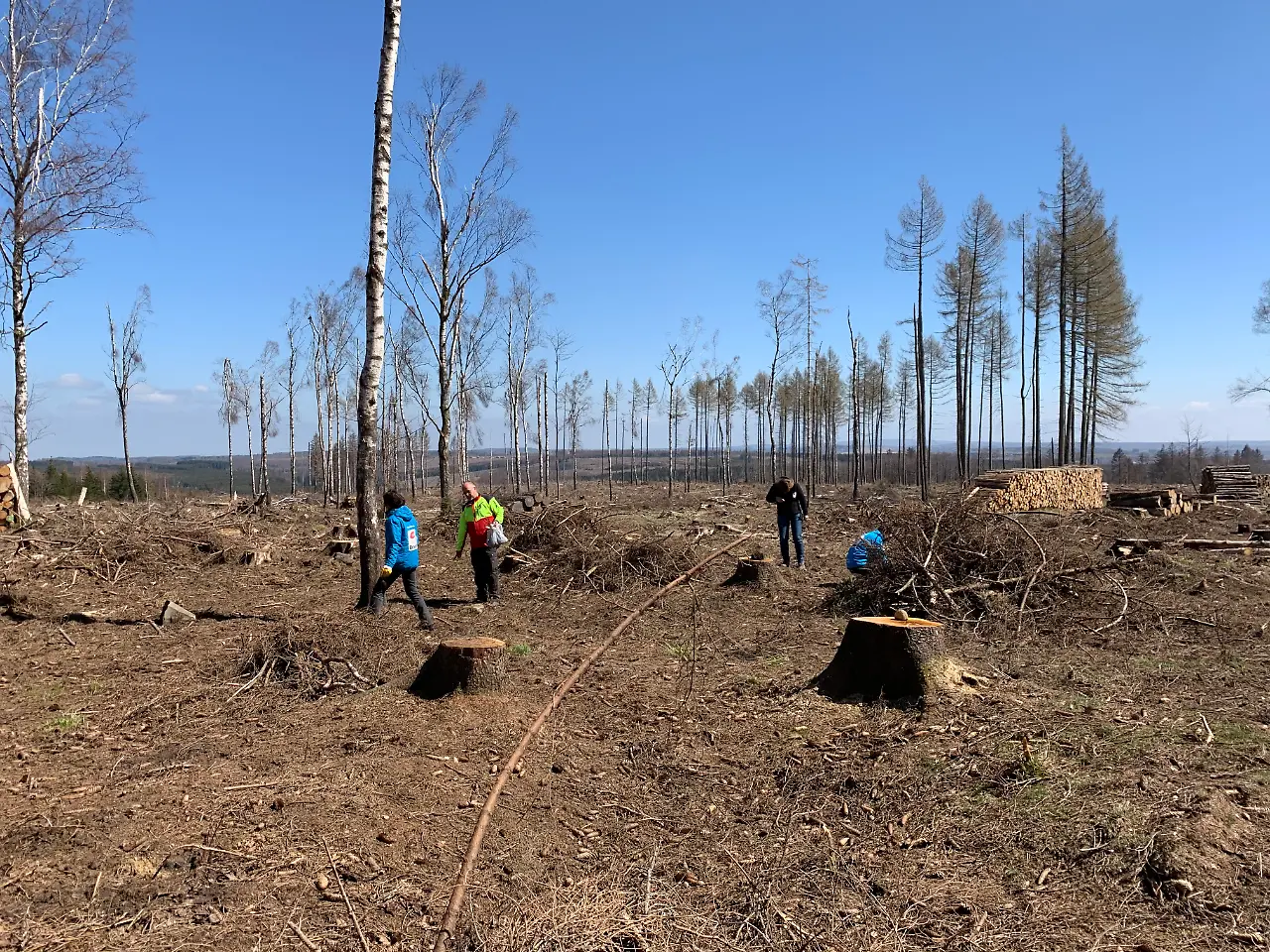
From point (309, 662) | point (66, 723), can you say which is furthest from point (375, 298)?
point (66, 723)

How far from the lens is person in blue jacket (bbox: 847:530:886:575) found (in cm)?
952

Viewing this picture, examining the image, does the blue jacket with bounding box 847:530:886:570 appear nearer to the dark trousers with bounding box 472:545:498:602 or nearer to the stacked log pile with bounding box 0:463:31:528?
the dark trousers with bounding box 472:545:498:602

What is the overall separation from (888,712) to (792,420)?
47.1 metres

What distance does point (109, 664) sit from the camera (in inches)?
285

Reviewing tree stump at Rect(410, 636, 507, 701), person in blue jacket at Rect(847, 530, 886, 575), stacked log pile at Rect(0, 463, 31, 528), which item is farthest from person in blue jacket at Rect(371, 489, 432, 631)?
stacked log pile at Rect(0, 463, 31, 528)

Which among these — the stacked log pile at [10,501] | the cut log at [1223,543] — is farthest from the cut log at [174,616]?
the cut log at [1223,543]

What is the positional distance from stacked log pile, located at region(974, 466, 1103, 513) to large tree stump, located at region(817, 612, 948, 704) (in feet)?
43.5

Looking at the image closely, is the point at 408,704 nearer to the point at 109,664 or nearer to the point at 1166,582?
the point at 109,664

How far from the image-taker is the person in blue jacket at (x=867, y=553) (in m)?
9.52

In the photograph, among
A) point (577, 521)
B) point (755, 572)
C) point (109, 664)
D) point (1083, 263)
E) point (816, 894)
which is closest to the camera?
point (816, 894)

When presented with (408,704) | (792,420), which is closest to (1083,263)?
(792,420)

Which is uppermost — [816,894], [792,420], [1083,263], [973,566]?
[1083,263]

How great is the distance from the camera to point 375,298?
29.1 ft

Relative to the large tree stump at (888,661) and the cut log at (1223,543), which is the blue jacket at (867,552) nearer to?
the large tree stump at (888,661)
